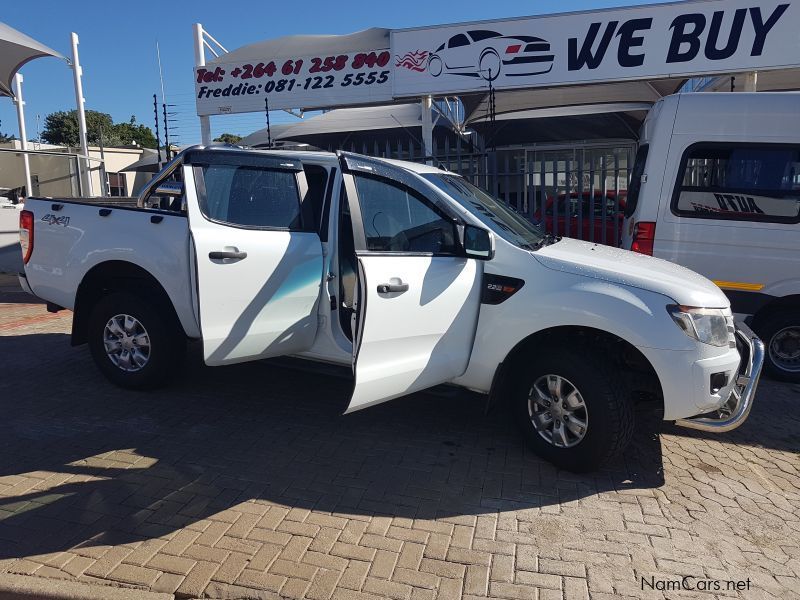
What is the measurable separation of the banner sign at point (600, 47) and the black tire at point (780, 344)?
3987 millimetres

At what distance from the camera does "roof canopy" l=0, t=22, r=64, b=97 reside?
42.4ft

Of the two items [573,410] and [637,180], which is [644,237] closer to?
[637,180]

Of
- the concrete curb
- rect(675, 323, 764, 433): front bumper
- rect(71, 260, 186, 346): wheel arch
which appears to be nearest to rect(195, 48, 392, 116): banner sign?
rect(71, 260, 186, 346): wheel arch

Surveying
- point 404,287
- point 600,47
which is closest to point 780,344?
point 404,287

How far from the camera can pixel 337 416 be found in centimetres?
477

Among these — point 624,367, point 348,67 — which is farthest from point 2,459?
point 348,67

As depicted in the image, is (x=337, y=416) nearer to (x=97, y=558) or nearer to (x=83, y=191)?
(x=97, y=558)

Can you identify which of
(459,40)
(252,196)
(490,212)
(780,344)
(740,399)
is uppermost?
(459,40)

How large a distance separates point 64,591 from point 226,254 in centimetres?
213

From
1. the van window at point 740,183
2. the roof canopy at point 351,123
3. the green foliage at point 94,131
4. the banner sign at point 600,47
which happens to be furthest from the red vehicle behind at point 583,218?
the green foliage at point 94,131

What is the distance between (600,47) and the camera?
27.6 ft

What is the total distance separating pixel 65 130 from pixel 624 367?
62.5 m

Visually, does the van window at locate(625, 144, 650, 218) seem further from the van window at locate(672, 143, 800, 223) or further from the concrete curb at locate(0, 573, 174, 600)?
the concrete curb at locate(0, 573, 174, 600)

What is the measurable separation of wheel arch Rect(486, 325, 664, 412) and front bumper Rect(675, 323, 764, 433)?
0.26 metres
